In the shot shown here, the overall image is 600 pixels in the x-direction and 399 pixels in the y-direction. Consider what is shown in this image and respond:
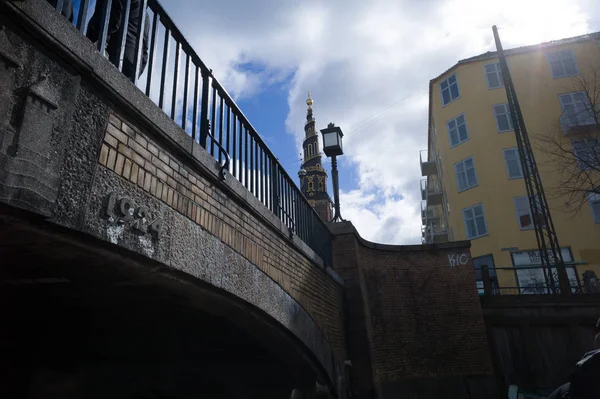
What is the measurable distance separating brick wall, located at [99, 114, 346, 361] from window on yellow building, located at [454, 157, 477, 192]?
66.1ft

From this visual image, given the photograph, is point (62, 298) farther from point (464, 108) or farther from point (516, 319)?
point (464, 108)

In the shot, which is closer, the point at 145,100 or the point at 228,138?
the point at 145,100

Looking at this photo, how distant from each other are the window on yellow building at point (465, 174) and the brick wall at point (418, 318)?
15379 mm

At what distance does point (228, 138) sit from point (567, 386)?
347 centimetres

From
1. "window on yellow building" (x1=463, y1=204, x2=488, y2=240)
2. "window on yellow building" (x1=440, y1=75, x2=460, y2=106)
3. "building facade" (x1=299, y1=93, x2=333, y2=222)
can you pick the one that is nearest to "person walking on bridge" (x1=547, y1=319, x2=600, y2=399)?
"window on yellow building" (x1=463, y1=204, x2=488, y2=240)

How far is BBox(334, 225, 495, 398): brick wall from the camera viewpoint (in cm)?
870

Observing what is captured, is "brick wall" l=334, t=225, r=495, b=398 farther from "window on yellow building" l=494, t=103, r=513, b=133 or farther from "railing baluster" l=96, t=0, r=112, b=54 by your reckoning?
"window on yellow building" l=494, t=103, r=513, b=133

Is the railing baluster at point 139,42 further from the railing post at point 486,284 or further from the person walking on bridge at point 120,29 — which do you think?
the railing post at point 486,284

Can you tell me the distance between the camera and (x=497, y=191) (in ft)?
75.5

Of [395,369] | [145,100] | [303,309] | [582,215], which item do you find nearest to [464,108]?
[582,215]

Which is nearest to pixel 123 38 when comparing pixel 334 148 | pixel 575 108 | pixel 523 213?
pixel 334 148

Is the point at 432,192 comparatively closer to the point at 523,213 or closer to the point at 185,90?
the point at 523,213

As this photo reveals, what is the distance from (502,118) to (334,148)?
19308mm

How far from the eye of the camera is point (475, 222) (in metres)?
23.4
